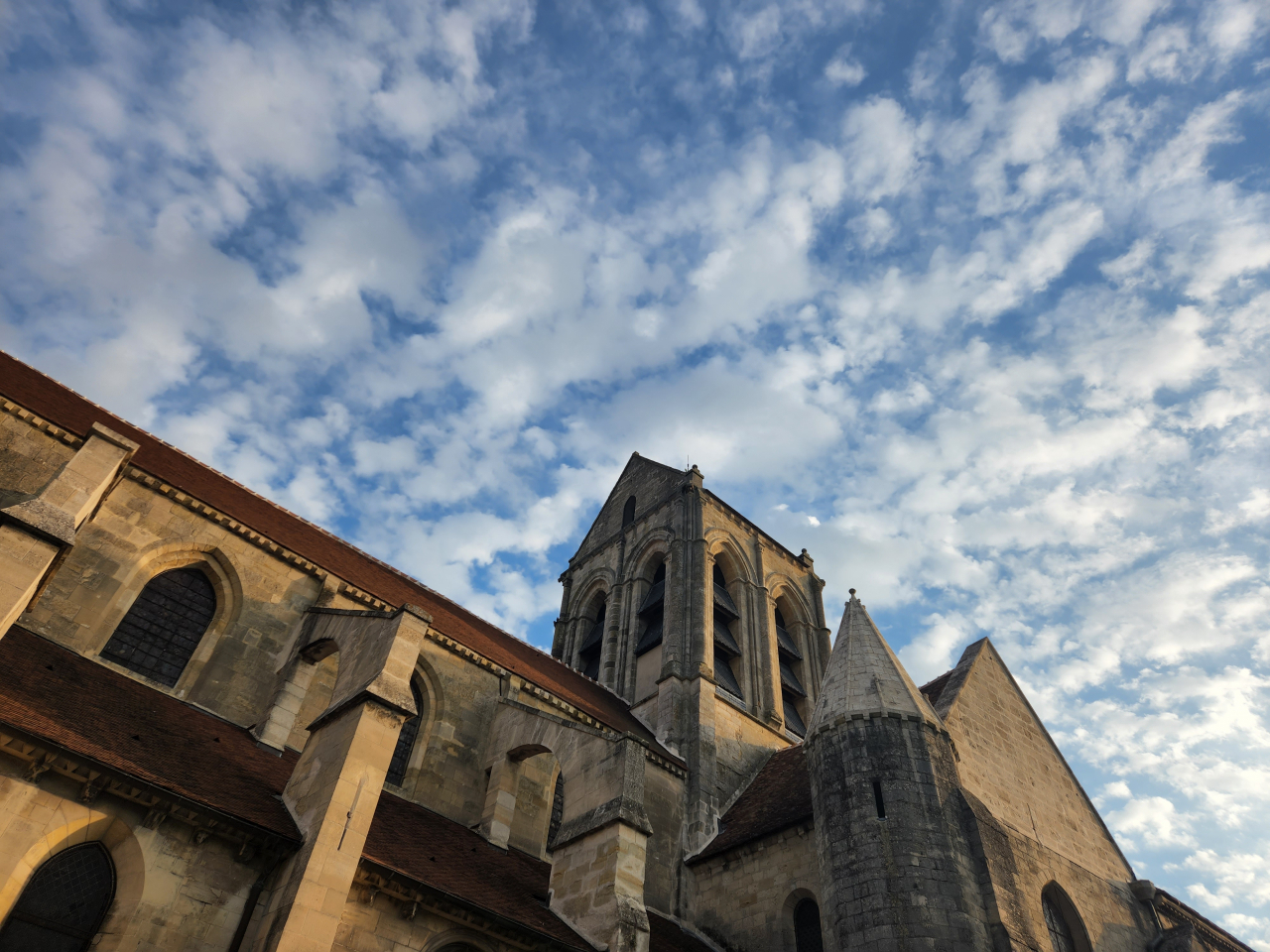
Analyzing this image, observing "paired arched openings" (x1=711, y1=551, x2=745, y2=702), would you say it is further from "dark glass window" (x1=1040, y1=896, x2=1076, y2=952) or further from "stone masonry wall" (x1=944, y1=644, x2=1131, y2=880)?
"dark glass window" (x1=1040, y1=896, x2=1076, y2=952)

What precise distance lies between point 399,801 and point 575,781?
268cm

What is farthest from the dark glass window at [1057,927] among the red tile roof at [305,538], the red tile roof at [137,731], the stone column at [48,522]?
the stone column at [48,522]

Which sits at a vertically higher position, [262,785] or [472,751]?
[472,751]

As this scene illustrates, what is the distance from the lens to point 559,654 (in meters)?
26.4

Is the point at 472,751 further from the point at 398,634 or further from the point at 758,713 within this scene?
the point at 758,713

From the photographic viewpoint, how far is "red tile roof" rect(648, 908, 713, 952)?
503 inches

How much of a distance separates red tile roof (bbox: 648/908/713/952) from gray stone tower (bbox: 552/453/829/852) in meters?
2.23

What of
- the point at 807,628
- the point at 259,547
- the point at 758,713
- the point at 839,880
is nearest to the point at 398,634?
the point at 259,547

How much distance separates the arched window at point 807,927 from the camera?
1294cm

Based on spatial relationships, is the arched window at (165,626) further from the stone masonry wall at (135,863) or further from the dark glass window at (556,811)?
the dark glass window at (556,811)

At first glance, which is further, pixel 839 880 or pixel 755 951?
pixel 755 951

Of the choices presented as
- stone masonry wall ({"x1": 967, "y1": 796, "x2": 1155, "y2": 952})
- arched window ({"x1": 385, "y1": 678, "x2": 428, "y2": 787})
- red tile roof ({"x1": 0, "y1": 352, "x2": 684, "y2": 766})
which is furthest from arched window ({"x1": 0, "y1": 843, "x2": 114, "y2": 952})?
stone masonry wall ({"x1": 967, "y1": 796, "x2": 1155, "y2": 952})

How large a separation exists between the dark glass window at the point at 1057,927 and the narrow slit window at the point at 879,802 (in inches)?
131

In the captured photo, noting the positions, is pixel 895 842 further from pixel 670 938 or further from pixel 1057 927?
pixel 670 938
